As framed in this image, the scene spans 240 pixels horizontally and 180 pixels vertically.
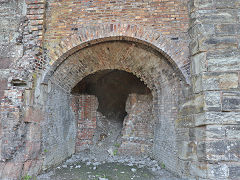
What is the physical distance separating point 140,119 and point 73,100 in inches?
83.0

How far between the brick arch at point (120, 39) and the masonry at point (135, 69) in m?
0.02

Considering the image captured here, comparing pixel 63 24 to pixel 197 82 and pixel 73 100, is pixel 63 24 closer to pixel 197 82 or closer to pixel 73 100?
pixel 73 100

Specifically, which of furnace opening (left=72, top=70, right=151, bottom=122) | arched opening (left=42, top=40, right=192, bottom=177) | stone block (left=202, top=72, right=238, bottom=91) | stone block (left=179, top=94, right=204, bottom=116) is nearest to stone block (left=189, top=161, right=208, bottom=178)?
arched opening (left=42, top=40, right=192, bottom=177)

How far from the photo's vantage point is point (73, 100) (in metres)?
5.89

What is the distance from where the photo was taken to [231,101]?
137 inches

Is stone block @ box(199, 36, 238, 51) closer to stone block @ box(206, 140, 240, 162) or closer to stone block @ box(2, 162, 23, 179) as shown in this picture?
stone block @ box(206, 140, 240, 162)

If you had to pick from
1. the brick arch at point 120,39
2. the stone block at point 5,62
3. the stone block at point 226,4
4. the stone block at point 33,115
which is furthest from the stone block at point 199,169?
the stone block at point 5,62

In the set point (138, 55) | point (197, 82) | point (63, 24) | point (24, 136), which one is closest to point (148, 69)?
point (138, 55)

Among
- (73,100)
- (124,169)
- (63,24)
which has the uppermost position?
(63,24)

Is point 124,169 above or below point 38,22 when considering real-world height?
below

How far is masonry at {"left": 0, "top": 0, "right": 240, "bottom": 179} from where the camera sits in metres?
3.54

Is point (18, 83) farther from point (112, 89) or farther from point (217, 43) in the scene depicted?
point (112, 89)

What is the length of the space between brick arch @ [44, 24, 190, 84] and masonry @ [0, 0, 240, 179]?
0.02 metres

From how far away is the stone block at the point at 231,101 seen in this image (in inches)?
137
